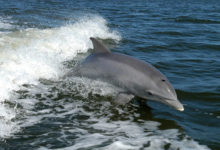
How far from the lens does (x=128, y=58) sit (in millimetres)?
7461

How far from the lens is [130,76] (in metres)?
7.21

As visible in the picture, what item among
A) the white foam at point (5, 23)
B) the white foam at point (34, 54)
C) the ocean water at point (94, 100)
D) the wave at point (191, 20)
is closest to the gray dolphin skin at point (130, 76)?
the ocean water at point (94, 100)

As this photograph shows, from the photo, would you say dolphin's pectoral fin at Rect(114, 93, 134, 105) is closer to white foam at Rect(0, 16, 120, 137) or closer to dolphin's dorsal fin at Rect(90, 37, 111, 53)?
dolphin's dorsal fin at Rect(90, 37, 111, 53)

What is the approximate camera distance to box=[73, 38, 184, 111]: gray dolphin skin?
6.68 m

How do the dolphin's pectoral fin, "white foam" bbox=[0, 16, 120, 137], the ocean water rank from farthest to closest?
1. "white foam" bbox=[0, 16, 120, 137]
2. the dolphin's pectoral fin
3. the ocean water

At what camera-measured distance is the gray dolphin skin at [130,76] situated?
6.68 m

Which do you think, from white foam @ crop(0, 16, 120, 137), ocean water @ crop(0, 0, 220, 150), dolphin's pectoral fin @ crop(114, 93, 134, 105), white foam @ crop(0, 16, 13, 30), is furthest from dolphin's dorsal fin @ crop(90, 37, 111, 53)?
white foam @ crop(0, 16, 13, 30)

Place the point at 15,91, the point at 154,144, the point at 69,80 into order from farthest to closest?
the point at 69,80 → the point at 15,91 → the point at 154,144

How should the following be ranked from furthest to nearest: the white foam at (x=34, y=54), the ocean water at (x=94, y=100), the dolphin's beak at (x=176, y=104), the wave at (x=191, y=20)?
the wave at (x=191, y=20), the white foam at (x=34, y=54), the dolphin's beak at (x=176, y=104), the ocean water at (x=94, y=100)

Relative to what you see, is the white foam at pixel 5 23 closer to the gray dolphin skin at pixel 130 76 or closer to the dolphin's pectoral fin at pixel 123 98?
the gray dolphin skin at pixel 130 76

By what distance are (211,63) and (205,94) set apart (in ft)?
10.7

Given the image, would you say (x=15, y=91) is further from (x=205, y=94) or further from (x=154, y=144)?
(x=205, y=94)

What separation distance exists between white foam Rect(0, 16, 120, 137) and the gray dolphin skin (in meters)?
1.80

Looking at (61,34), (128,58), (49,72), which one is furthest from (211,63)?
(61,34)
